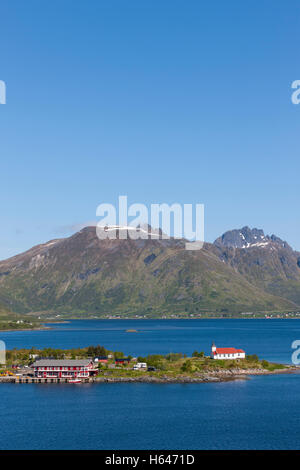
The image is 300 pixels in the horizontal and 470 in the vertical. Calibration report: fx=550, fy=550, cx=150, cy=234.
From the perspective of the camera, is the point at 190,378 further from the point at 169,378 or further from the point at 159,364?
the point at 159,364

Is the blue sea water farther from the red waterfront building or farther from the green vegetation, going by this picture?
the green vegetation

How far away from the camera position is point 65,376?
10862 centimetres

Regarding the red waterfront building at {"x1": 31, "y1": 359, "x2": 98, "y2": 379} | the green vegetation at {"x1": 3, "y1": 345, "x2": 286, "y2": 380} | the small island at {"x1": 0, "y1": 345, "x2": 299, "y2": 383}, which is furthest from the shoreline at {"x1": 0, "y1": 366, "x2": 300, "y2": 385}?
the red waterfront building at {"x1": 31, "y1": 359, "x2": 98, "y2": 379}

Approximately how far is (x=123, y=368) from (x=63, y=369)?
45.9 ft

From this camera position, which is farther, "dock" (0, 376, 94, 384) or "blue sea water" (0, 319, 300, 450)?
"dock" (0, 376, 94, 384)

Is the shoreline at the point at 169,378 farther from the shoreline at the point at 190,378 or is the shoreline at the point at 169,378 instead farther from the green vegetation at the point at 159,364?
the green vegetation at the point at 159,364

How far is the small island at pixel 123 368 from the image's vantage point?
351 ft

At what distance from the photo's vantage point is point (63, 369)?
110 meters

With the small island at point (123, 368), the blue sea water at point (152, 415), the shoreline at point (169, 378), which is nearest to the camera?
the blue sea water at point (152, 415)

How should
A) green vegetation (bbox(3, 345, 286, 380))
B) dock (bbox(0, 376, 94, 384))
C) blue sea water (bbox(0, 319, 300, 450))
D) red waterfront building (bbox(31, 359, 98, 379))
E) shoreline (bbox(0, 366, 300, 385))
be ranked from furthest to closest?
green vegetation (bbox(3, 345, 286, 380)), red waterfront building (bbox(31, 359, 98, 379)), dock (bbox(0, 376, 94, 384)), shoreline (bbox(0, 366, 300, 385)), blue sea water (bbox(0, 319, 300, 450))

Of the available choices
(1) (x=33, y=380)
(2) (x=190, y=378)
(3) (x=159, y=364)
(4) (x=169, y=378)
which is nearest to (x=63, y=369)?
(1) (x=33, y=380)

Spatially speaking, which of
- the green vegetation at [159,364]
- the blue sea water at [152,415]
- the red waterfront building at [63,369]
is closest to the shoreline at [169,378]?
the green vegetation at [159,364]

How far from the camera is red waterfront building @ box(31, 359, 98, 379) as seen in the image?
108 m

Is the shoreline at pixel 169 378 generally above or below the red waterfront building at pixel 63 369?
below
